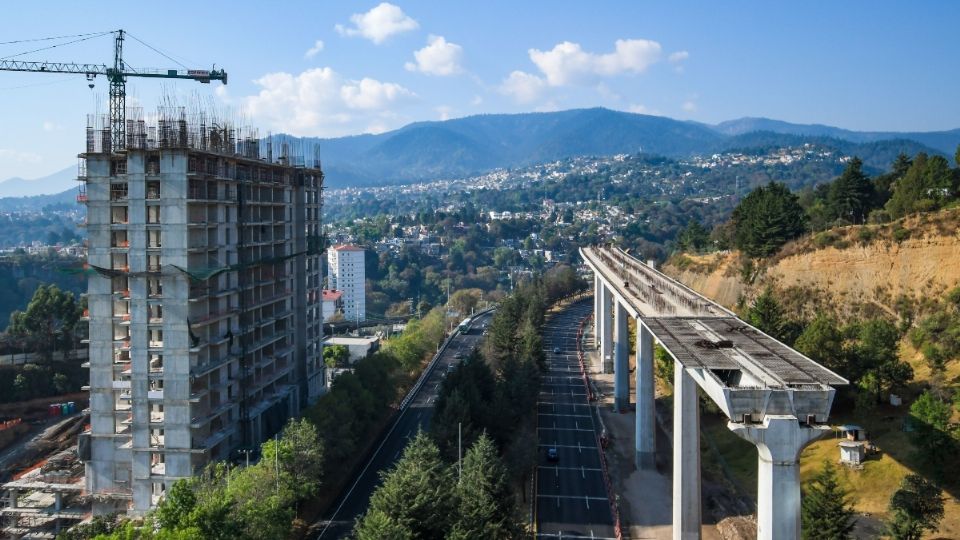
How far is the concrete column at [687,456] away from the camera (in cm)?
2416

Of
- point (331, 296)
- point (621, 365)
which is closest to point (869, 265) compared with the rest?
point (621, 365)

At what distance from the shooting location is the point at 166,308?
31156mm

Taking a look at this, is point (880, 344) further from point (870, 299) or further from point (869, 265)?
point (869, 265)

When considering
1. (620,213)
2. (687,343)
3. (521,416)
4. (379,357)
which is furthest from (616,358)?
(620,213)

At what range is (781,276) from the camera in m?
51.1

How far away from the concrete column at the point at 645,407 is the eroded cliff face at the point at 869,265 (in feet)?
53.4

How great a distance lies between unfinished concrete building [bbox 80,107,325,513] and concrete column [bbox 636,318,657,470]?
58.5ft

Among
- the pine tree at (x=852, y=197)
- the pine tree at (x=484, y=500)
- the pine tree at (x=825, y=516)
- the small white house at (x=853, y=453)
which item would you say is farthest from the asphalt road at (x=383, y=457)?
the pine tree at (x=852, y=197)

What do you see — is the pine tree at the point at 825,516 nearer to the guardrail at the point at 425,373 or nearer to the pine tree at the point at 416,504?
the pine tree at the point at 416,504

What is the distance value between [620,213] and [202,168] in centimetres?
17430

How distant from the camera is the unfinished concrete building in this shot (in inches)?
1221

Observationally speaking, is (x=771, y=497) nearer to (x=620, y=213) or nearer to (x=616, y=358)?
(x=616, y=358)

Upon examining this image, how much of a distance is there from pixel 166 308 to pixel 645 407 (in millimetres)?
21291

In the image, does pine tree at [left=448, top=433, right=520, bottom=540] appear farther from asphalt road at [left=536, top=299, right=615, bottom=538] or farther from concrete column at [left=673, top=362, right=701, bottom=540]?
concrete column at [left=673, top=362, right=701, bottom=540]
